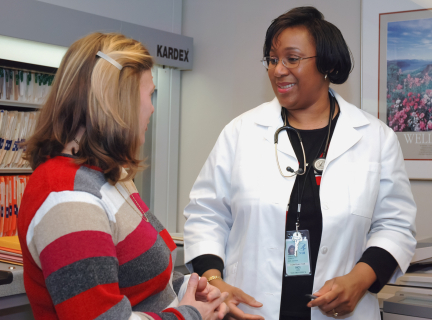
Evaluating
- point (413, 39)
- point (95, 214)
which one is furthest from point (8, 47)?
point (413, 39)

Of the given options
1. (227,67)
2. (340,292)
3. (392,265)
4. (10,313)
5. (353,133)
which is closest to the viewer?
(340,292)

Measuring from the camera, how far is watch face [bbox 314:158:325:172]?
149 centimetres

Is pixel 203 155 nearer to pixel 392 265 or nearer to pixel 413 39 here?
pixel 413 39

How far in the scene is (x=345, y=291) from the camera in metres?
1.31

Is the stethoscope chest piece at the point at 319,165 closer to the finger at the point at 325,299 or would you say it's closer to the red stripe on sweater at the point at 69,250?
the finger at the point at 325,299

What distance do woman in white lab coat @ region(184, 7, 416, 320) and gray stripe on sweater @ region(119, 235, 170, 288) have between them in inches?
16.7

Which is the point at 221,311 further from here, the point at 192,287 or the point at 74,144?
the point at 74,144

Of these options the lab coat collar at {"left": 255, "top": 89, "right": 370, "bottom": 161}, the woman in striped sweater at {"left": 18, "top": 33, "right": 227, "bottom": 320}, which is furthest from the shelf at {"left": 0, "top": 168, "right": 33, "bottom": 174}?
the woman in striped sweater at {"left": 18, "top": 33, "right": 227, "bottom": 320}

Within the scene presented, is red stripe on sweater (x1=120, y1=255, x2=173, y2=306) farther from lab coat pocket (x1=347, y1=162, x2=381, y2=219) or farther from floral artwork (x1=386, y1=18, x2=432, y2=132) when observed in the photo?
floral artwork (x1=386, y1=18, x2=432, y2=132)

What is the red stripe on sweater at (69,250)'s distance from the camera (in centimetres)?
77

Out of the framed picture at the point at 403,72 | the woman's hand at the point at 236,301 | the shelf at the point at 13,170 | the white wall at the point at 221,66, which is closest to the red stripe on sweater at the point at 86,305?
the woman's hand at the point at 236,301

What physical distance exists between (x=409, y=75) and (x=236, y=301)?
1924 millimetres

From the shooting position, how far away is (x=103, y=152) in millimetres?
925

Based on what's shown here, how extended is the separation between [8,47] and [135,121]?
2.17 m
